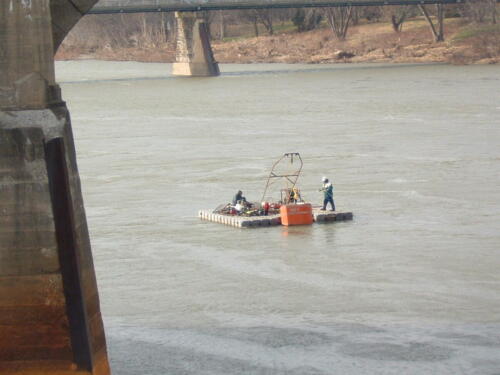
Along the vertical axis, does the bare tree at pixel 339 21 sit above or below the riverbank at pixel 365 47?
above

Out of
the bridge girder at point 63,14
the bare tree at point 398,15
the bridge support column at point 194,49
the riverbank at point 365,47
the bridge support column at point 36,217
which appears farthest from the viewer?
the bare tree at point 398,15

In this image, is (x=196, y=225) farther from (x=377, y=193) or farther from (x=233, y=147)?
(x=233, y=147)

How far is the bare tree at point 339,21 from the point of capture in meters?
108

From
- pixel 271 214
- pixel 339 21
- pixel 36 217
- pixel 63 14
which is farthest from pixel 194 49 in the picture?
pixel 36 217

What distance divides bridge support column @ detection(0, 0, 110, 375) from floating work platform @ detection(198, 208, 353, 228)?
13.1 m

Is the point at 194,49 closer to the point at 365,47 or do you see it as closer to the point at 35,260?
the point at 365,47

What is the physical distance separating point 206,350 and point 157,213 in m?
12.9

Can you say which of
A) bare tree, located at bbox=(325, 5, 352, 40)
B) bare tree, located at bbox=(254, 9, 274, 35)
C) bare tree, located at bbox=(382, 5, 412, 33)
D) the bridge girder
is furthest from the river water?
bare tree, located at bbox=(254, 9, 274, 35)

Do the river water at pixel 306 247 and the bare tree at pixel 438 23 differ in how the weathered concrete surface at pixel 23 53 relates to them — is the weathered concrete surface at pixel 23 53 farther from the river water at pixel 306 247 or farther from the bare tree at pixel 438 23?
the bare tree at pixel 438 23

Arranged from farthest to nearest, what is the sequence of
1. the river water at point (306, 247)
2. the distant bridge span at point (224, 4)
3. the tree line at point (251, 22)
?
the tree line at point (251, 22)
the distant bridge span at point (224, 4)
the river water at point (306, 247)

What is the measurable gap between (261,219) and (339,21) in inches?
3317

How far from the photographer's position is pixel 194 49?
3713 inches

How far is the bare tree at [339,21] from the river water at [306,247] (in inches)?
2037

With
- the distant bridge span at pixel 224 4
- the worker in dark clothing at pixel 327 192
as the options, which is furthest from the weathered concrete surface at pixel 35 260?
the distant bridge span at pixel 224 4
